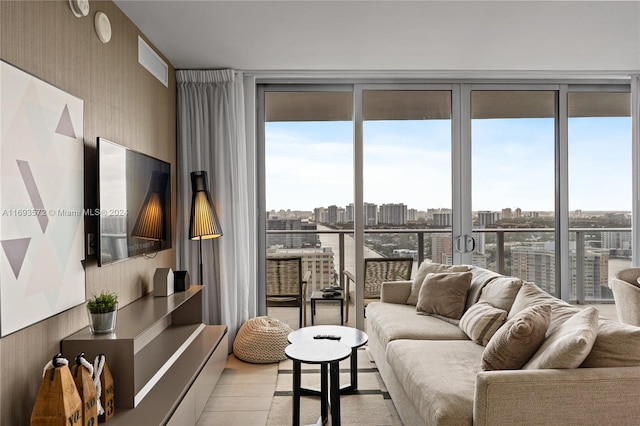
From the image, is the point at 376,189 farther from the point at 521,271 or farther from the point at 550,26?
the point at 550,26

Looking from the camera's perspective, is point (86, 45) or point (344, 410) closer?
point (86, 45)

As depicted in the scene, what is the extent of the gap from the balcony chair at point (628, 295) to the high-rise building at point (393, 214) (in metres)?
1.92

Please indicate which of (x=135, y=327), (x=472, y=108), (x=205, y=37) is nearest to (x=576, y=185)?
(x=472, y=108)

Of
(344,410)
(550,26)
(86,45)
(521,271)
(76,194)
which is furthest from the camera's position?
(521,271)

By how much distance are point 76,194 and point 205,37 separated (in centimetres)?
178

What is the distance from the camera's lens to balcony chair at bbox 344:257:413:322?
4668 millimetres

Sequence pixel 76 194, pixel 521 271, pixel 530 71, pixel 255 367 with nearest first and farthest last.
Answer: pixel 76 194 → pixel 255 367 → pixel 530 71 → pixel 521 271

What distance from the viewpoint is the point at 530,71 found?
4.48m

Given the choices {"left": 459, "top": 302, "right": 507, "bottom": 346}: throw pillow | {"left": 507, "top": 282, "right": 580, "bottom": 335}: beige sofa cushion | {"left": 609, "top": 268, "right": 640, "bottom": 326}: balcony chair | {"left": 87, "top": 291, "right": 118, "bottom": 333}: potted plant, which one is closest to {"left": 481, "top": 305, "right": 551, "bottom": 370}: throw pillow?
{"left": 507, "top": 282, "right": 580, "bottom": 335}: beige sofa cushion

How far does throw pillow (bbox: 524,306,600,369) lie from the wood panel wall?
221 centimetres

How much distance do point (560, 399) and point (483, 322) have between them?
3.46 ft

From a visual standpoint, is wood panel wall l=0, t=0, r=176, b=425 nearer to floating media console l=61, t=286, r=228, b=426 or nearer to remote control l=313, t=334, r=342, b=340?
floating media console l=61, t=286, r=228, b=426

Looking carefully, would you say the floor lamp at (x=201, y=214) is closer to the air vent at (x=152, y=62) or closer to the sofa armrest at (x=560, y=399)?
the air vent at (x=152, y=62)

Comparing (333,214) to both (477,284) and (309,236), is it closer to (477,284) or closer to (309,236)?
(309,236)
